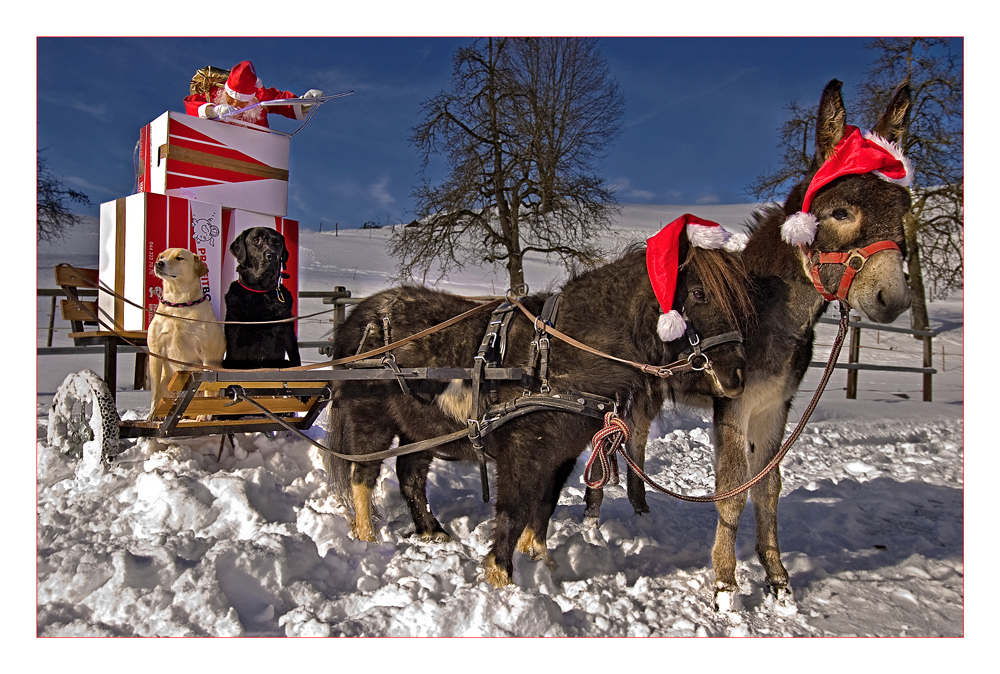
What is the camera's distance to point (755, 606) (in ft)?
11.8

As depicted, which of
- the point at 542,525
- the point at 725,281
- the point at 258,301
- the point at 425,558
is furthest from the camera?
the point at 258,301

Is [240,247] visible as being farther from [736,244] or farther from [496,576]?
[736,244]

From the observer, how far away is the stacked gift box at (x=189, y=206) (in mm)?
4297

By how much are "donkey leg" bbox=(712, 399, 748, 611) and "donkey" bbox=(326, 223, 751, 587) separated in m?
0.22

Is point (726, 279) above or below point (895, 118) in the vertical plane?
below

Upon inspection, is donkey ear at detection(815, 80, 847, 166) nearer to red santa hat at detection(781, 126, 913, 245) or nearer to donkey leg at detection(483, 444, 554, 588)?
red santa hat at detection(781, 126, 913, 245)

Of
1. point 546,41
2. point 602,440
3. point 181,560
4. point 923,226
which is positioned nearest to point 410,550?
point 181,560

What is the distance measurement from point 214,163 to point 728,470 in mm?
4286

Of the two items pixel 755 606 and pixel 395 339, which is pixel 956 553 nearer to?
pixel 755 606

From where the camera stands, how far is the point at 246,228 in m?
4.64

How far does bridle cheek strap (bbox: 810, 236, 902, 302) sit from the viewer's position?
10.1 ft

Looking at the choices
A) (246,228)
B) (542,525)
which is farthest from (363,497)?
(246,228)

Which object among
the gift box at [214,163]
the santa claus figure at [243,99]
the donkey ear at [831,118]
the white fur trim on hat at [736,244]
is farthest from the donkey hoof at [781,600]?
the santa claus figure at [243,99]

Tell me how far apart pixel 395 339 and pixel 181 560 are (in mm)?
1840
